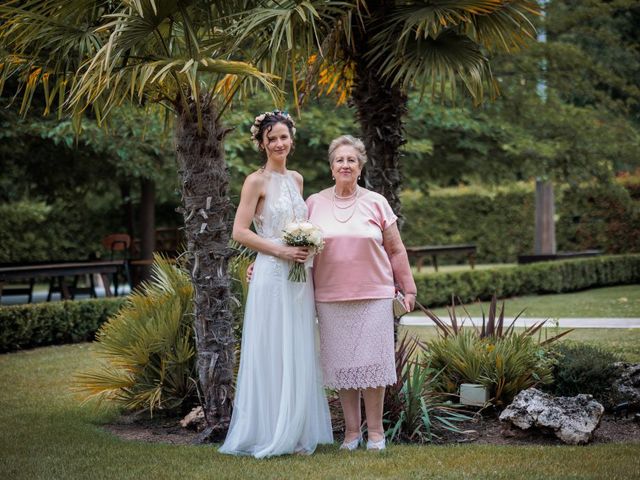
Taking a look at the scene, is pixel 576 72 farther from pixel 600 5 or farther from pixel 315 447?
pixel 315 447

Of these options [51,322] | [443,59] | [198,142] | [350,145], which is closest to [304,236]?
[350,145]

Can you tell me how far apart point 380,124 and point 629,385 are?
2.81 m

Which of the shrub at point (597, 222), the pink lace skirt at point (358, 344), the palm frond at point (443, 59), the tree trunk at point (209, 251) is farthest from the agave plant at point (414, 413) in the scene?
the shrub at point (597, 222)

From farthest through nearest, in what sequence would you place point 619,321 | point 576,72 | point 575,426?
point 576,72, point 619,321, point 575,426

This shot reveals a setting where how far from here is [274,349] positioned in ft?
17.1

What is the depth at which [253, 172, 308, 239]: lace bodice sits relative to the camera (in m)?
5.34

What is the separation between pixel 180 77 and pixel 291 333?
73.8 inches

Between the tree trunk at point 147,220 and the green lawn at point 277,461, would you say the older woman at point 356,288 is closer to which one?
the green lawn at point 277,461

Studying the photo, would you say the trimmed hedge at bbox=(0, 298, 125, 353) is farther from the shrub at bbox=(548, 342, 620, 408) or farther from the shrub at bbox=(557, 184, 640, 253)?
the shrub at bbox=(557, 184, 640, 253)

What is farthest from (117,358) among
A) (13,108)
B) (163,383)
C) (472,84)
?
(13,108)

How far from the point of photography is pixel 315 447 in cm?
525

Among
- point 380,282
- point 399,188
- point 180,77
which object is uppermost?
point 180,77

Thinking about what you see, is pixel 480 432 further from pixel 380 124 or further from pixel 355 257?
pixel 380 124

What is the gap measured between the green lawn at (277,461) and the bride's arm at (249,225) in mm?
1292
